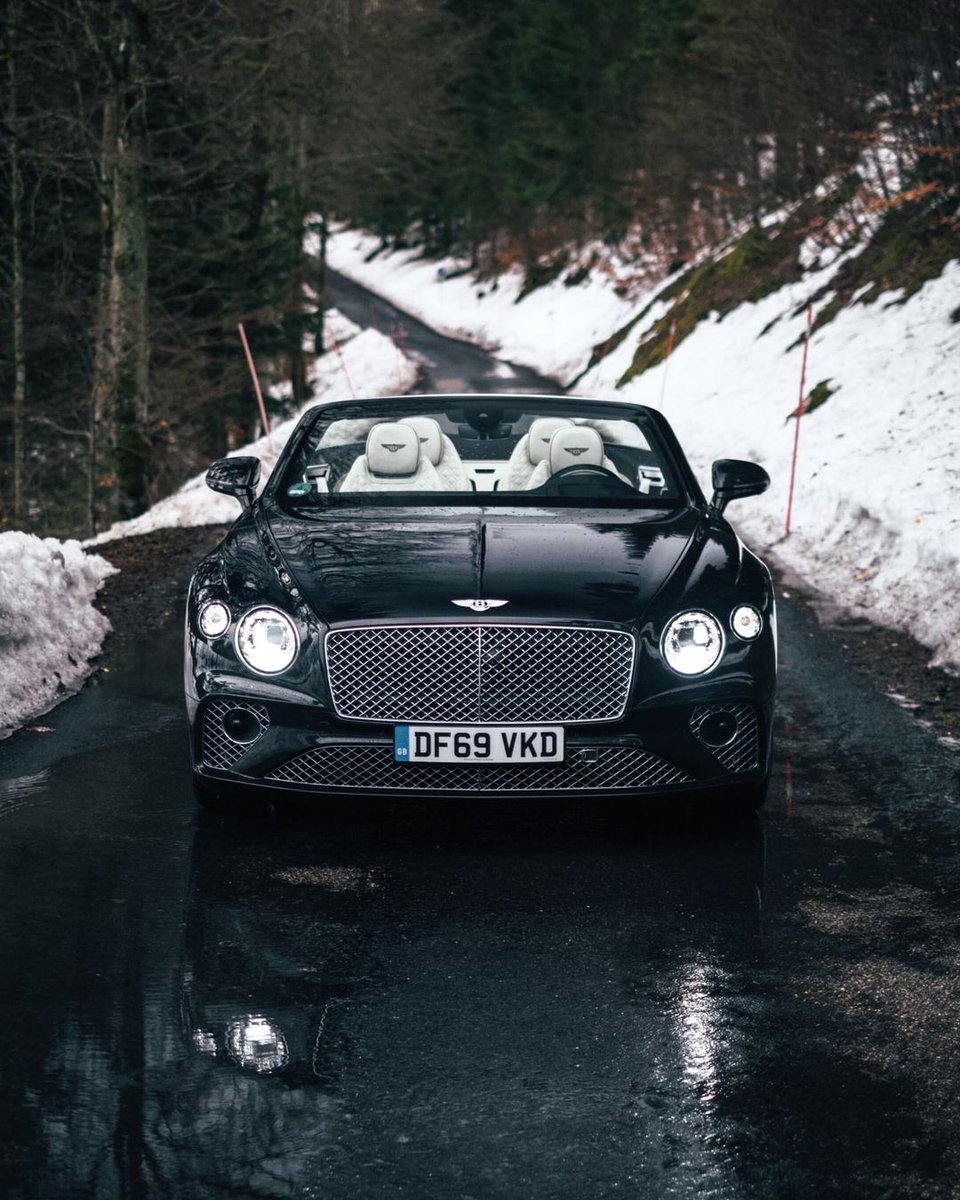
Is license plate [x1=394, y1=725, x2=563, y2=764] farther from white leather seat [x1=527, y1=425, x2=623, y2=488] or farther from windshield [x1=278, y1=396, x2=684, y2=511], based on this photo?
white leather seat [x1=527, y1=425, x2=623, y2=488]

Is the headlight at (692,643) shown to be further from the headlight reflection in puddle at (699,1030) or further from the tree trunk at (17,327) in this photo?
the tree trunk at (17,327)

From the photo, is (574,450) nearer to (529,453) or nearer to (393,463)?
(529,453)

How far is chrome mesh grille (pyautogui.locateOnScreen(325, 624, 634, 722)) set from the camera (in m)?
5.23

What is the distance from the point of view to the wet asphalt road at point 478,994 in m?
3.17

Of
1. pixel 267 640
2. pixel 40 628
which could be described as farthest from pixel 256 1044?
pixel 40 628

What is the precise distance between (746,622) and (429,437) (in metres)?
2.14

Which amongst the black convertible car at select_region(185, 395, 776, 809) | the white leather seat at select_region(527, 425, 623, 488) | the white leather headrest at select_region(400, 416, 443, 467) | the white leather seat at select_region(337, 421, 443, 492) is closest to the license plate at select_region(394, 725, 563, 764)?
the black convertible car at select_region(185, 395, 776, 809)

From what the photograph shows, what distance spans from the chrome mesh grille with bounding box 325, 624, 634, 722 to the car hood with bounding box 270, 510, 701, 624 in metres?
0.07

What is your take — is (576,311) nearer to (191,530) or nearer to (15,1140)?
(191,530)

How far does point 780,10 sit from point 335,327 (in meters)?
29.0

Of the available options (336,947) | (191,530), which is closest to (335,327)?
(191,530)

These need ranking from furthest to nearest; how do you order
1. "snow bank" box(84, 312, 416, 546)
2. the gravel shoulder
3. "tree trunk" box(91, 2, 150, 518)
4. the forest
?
the forest → "tree trunk" box(91, 2, 150, 518) → "snow bank" box(84, 312, 416, 546) → the gravel shoulder

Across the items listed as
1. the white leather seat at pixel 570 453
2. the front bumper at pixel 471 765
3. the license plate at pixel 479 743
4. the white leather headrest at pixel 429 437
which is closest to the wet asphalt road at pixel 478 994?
the front bumper at pixel 471 765

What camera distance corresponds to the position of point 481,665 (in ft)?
17.2
